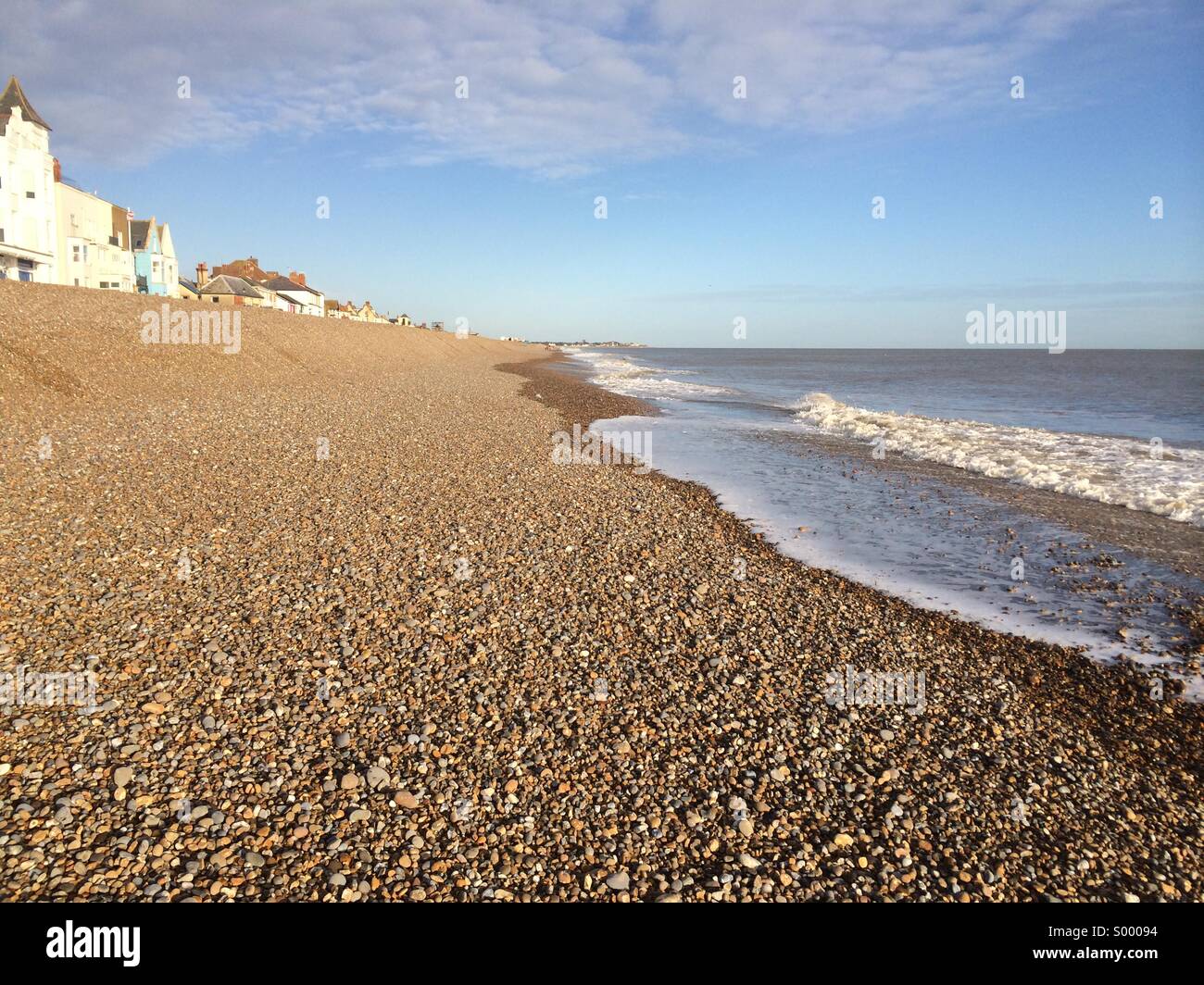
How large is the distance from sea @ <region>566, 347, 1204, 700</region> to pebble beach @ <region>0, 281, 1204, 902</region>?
137cm

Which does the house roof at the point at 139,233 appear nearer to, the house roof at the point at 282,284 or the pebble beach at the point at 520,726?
the house roof at the point at 282,284

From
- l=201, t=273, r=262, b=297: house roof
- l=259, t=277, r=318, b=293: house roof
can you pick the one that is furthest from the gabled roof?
l=201, t=273, r=262, b=297: house roof

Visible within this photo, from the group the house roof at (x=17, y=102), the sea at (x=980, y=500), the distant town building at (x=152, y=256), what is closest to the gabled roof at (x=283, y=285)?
A: the distant town building at (x=152, y=256)

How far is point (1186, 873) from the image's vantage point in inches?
185

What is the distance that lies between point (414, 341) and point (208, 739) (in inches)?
2670

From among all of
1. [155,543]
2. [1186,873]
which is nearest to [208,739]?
[155,543]

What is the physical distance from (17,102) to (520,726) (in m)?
65.6

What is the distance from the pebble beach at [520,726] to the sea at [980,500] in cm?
137

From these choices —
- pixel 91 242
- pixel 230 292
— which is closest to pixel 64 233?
pixel 91 242

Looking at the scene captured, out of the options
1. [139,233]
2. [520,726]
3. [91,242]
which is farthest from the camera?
[139,233]

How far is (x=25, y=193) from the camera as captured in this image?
45.4 m

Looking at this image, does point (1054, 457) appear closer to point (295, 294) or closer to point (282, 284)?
point (295, 294)

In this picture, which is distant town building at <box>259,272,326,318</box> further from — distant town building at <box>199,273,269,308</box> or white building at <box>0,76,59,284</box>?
white building at <box>0,76,59,284</box>
